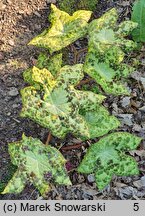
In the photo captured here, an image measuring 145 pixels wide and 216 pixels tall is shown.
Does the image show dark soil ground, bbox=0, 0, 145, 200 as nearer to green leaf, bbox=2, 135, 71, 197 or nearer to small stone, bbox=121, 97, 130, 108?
small stone, bbox=121, 97, 130, 108

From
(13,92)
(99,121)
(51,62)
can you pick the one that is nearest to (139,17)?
(51,62)

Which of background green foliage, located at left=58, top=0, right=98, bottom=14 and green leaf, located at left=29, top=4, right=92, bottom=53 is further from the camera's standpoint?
background green foliage, located at left=58, top=0, right=98, bottom=14

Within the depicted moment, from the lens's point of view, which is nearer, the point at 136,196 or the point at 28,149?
the point at 28,149

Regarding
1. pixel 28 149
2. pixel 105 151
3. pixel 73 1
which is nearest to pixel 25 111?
pixel 28 149

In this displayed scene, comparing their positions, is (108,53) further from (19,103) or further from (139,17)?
(19,103)

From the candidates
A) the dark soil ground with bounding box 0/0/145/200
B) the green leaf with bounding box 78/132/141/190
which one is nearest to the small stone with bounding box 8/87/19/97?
the dark soil ground with bounding box 0/0/145/200

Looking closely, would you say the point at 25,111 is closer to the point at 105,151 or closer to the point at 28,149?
the point at 28,149
